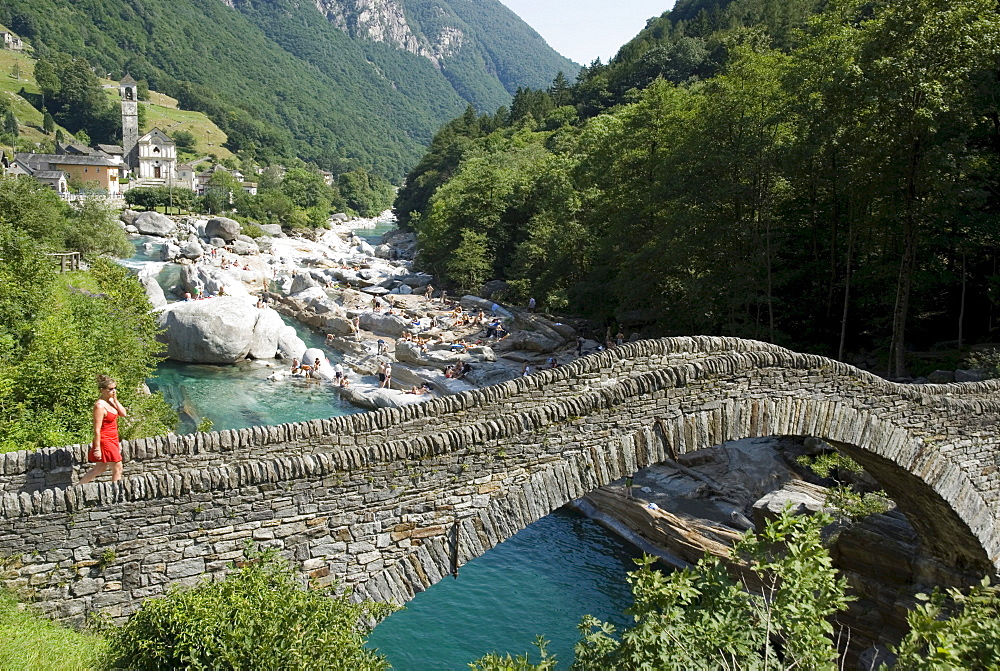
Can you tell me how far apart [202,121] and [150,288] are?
130156 millimetres

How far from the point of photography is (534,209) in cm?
4825

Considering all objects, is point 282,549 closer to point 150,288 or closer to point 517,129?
point 150,288

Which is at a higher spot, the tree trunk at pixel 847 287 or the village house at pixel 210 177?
the tree trunk at pixel 847 287

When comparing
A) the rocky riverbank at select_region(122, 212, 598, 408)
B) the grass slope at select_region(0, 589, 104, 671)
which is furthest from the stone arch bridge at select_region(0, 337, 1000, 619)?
the rocky riverbank at select_region(122, 212, 598, 408)

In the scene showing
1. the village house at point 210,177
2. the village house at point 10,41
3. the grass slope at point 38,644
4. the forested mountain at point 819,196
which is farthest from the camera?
the village house at point 10,41

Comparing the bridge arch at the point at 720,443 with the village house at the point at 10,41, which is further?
the village house at the point at 10,41

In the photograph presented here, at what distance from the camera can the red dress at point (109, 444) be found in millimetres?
8430

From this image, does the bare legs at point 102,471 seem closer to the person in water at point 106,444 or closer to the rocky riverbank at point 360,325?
the person in water at point 106,444

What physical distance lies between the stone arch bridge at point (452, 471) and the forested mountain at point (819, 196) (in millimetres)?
7786

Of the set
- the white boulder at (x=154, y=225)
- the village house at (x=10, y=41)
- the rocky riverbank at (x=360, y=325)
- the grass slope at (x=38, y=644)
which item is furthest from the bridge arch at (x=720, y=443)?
the village house at (x=10, y=41)

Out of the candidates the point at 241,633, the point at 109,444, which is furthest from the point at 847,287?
the point at 241,633

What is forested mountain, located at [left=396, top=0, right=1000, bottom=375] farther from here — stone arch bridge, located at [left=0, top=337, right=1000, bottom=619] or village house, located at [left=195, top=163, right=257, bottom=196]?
village house, located at [left=195, top=163, right=257, bottom=196]

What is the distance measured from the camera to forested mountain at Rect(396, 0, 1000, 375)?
17.0m

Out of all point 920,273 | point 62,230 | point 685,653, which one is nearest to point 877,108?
point 920,273
